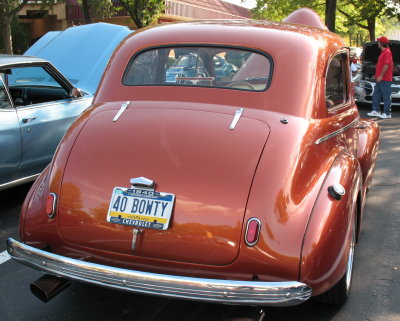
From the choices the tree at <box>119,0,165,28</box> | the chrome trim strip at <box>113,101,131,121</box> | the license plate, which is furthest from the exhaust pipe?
the tree at <box>119,0,165,28</box>

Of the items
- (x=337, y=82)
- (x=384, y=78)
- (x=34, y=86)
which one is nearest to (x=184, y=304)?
(x=337, y=82)

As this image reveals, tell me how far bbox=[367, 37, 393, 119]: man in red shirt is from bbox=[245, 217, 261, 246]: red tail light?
963 cm

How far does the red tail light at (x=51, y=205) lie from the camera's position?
3.01 m

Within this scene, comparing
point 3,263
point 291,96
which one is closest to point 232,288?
point 291,96

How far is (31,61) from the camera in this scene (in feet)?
18.4

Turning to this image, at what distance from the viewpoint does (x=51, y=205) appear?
119 inches

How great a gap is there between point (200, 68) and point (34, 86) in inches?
117

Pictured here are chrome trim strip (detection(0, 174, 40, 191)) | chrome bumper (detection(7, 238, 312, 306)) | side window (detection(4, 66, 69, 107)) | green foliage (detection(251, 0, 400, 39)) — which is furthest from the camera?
green foliage (detection(251, 0, 400, 39))

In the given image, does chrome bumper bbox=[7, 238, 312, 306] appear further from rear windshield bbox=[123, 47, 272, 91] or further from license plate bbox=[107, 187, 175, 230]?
rear windshield bbox=[123, 47, 272, 91]

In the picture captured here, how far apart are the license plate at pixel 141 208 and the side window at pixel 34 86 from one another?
3.23m

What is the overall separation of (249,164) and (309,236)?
1.65ft

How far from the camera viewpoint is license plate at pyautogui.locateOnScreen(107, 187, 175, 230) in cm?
280

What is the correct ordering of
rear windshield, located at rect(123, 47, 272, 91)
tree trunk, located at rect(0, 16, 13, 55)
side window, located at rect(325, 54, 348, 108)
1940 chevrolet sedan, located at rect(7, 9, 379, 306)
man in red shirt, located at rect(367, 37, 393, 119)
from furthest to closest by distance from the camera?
tree trunk, located at rect(0, 16, 13, 55), man in red shirt, located at rect(367, 37, 393, 119), side window, located at rect(325, 54, 348, 108), rear windshield, located at rect(123, 47, 272, 91), 1940 chevrolet sedan, located at rect(7, 9, 379, 306)

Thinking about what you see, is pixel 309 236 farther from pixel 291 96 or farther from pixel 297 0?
pixel 297 0
